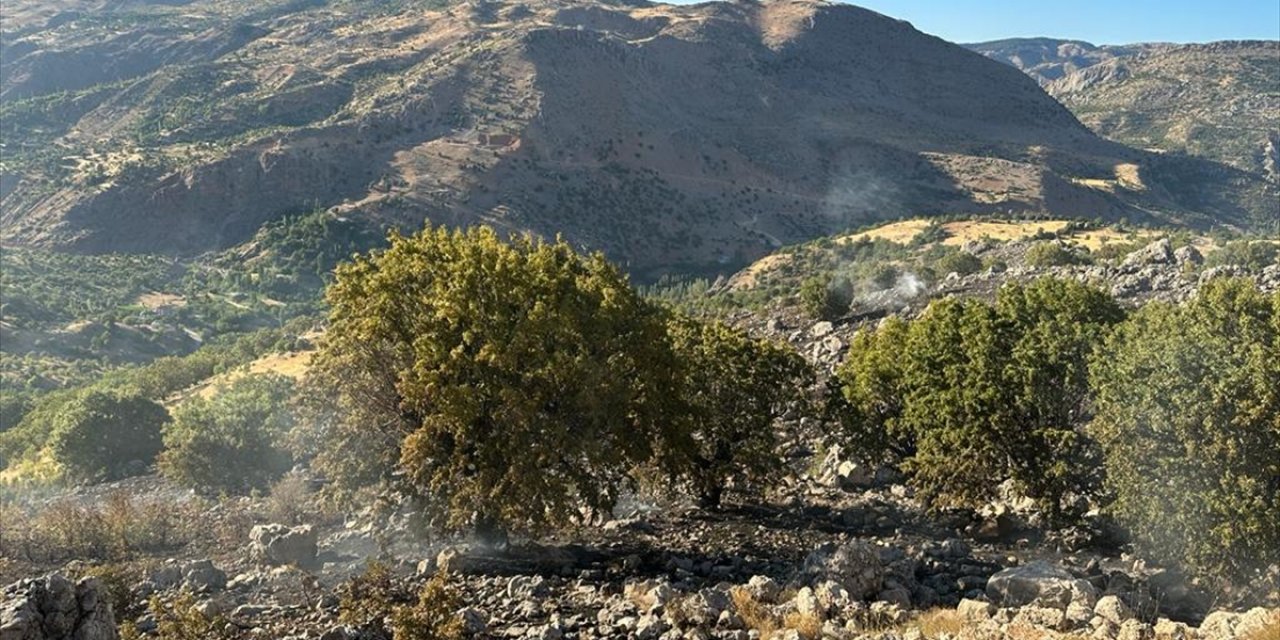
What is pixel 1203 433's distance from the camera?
1780 centimetres

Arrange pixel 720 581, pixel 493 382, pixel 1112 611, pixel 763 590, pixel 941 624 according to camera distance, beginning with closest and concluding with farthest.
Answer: pixel 941 624 < pixel 1112 611 < pixel 763 590 < pixel 720 581 < pixel 493 382

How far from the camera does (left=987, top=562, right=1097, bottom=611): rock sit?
1547 centimetres

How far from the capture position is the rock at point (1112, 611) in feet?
45.1

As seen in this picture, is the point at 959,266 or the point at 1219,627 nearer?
the point at 1219,627

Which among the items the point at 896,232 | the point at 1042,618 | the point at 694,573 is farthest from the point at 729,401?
the point at 896,232

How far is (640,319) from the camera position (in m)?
22.0

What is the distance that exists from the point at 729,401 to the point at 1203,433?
1278 cm

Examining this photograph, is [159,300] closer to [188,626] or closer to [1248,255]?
[188,626]

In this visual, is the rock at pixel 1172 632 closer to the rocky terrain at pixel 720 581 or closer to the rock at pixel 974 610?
the rocky terrain at pixel 720 581

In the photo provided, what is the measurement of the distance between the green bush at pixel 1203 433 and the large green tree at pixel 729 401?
9.76 m

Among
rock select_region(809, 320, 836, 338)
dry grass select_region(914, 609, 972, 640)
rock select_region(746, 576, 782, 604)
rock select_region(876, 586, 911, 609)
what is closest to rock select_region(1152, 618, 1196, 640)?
dry grass select_region(914, 609, 972, 640)

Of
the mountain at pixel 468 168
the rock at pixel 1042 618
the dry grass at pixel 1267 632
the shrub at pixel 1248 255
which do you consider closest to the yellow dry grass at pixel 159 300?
the mountain at pixel 468 168

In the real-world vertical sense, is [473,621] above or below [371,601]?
below

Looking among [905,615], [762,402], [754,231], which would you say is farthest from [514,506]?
[754,231]
